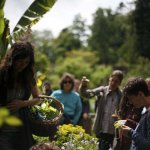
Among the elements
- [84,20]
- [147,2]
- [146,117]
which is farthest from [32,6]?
[84,20]

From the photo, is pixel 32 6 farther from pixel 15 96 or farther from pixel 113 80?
pixel 15 96

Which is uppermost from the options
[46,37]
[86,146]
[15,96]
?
[46,37]

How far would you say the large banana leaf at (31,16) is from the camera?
7828 mm

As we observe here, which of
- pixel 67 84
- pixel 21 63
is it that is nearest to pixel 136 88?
pixel 21 63

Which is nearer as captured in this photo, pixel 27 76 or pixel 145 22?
pixel 27 76

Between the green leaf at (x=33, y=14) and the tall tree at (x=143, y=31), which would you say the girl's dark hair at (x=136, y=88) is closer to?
the green leaf at (x=33, y=14)

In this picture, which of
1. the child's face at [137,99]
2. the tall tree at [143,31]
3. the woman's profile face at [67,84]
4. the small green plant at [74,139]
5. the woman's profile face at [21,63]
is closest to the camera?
the child's face at [137,99]

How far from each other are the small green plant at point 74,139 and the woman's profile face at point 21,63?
2252 millimetres

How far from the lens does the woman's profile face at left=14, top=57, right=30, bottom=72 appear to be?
546cm

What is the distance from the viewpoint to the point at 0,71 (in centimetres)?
548

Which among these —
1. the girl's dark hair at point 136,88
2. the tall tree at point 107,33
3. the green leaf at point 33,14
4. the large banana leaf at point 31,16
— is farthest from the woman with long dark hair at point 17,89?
the tall tree at point 107,33

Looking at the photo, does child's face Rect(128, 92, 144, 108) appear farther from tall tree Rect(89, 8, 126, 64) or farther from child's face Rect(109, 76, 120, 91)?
tall tree Rect(89, 8, 126, 64)

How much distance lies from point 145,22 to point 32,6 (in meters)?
17.5

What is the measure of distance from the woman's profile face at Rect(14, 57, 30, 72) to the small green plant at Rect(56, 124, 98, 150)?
2.25 m
